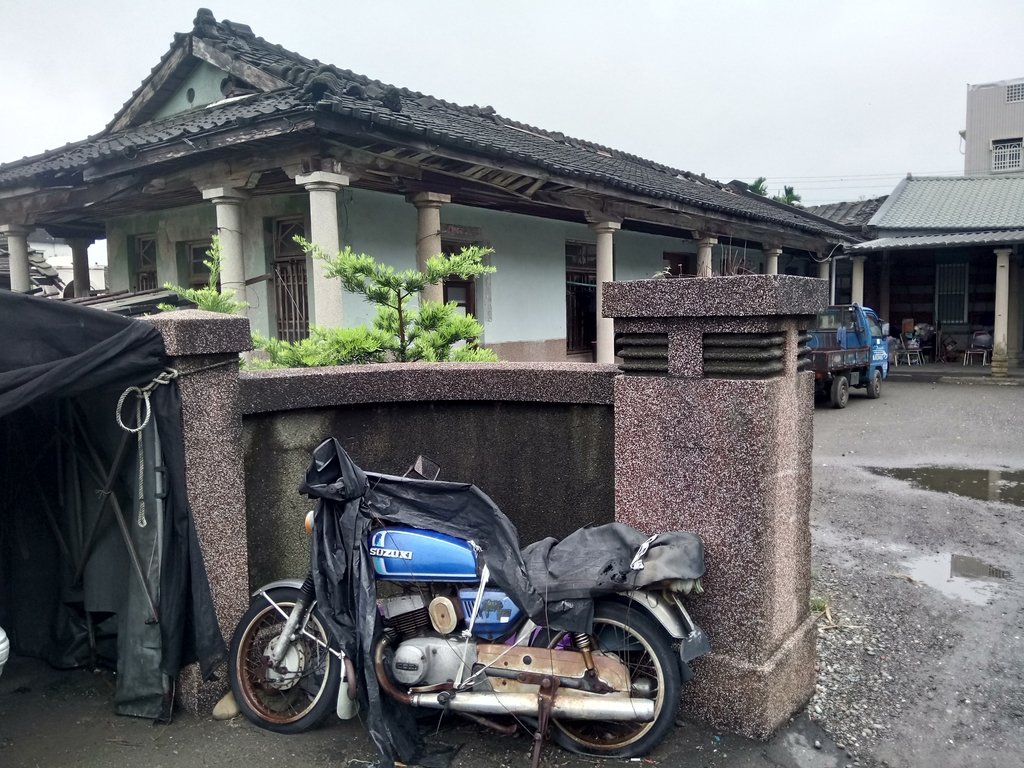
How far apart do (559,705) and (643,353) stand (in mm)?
1528

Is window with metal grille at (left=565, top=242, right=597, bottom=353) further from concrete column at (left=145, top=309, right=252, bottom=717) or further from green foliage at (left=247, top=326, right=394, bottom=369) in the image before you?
concrete column at (left=145, top=309, right=252, bottom=717)

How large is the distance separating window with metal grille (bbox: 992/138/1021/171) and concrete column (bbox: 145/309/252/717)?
1556 inches

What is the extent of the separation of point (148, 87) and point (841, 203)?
21.2 meters

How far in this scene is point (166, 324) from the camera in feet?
11.3

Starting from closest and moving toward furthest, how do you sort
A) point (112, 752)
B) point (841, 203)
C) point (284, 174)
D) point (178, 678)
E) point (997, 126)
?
point (112, 752)
point (178, 678)
point (284, 174)
point (841, 203)
point (997, 126)

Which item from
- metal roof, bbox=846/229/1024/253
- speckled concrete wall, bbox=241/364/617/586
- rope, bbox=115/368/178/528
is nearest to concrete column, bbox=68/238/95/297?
speckled concrete wall, bbox=241/364/617/586

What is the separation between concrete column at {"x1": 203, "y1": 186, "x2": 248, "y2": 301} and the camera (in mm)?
9438

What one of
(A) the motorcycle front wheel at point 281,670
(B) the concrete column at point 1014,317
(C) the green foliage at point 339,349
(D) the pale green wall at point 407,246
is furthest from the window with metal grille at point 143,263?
(B) the concrete column at point 1014,317

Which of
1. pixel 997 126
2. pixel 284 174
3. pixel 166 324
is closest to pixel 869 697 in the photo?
pixel 166 324

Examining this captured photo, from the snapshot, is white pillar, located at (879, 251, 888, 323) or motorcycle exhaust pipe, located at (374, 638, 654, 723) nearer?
motorcycle exhaust pipe, located at (374, 638, 654, 723)

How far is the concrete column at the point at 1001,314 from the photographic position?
18.0 m

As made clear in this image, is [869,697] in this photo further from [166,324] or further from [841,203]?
[841,203]

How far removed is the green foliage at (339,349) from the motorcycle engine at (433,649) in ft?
7.34

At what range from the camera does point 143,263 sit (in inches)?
530
